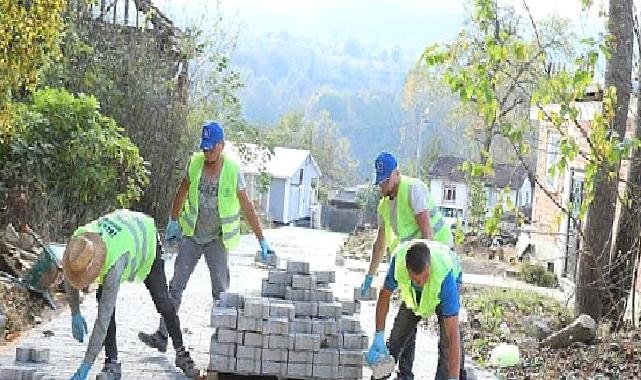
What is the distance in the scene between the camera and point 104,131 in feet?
47.8

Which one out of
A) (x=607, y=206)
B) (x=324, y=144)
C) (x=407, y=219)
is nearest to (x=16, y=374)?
(x=407, y=219)

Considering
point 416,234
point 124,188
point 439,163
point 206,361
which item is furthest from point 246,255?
point 439,163

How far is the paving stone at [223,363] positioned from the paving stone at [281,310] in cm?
46

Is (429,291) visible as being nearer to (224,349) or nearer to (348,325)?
(348,325)

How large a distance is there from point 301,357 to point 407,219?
1.35 meters

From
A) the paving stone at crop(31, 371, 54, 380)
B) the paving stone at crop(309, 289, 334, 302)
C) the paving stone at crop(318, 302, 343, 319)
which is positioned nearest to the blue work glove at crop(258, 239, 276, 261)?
the paving stone at crop(309, 289, 334, 302)

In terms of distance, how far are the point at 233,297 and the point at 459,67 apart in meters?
3.02

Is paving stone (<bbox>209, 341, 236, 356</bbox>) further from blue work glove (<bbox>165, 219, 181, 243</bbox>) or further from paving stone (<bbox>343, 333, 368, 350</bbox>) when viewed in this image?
blue work glove (<bbox>165, 219, 181, 243</bbox>)

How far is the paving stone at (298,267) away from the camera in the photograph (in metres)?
8.20

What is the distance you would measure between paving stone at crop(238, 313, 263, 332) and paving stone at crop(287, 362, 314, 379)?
0.38 metres

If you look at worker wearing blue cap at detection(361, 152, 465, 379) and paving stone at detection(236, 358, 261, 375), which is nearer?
worker wearing blue cap at detection(361, 152, 465, 379)

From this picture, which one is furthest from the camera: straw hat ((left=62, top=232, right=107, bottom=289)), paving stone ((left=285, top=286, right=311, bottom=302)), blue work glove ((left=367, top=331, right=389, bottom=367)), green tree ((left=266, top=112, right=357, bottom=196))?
green tree ((left=266, top=112, right=357, bottom=196))

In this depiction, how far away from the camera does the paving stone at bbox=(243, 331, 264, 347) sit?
25.5 ft

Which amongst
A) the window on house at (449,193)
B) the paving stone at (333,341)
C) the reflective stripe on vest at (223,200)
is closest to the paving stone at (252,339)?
the paving stone at (333,341)
